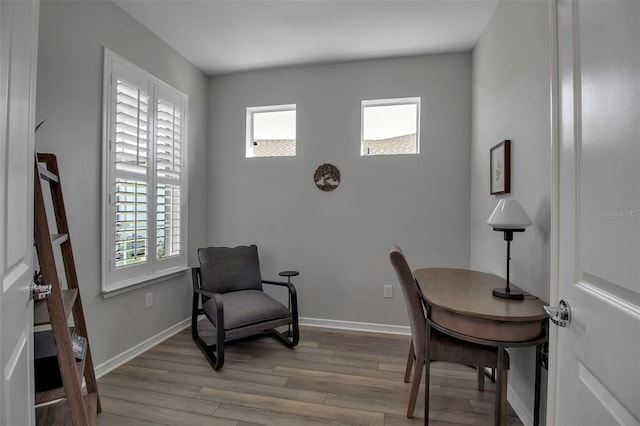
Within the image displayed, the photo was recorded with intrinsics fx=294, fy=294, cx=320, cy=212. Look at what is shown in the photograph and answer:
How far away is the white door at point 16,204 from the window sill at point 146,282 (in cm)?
146

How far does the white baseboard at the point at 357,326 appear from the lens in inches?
121

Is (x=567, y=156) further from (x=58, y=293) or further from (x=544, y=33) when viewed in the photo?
(x=58, y=293)

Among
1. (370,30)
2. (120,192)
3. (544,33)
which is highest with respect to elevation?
(370,30)

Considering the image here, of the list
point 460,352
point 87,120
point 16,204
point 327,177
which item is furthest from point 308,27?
point 460,352

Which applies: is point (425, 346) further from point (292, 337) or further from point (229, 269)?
point (229, 269)

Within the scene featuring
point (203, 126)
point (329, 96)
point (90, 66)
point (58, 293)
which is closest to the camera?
point (58, 293)

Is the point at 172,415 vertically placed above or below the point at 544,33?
below

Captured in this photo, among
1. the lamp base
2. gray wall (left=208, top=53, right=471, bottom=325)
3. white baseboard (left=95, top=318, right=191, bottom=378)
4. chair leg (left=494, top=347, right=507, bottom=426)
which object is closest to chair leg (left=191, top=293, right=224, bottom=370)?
white baseboard (left=95, top=318, right=191, bottom=378)

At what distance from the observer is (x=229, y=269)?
2.96 m

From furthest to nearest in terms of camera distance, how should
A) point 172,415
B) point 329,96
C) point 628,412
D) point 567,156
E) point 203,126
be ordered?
1. point 203,126
2. point 329,96
3. point 172,415
4. point 567,156
5. point 628,412

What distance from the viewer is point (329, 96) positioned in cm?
321

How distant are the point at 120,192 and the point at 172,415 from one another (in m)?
1.66

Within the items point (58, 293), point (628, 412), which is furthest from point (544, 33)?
point (58, 293)

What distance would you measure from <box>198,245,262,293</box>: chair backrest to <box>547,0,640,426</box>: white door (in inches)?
99.9
